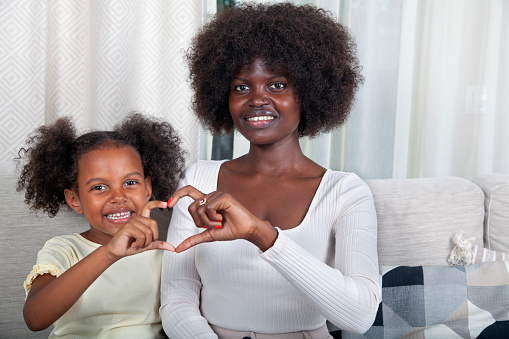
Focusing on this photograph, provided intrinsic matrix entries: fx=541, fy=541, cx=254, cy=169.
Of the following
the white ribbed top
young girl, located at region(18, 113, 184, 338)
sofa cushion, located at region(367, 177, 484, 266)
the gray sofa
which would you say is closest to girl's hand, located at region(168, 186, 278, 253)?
the white ribbed top

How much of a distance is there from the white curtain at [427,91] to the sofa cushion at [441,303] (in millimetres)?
834

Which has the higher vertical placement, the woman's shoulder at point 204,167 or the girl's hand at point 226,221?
the woman's shoulder at point 204,167

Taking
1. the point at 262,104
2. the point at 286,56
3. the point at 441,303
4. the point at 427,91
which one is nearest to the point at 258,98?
the point at 262,104

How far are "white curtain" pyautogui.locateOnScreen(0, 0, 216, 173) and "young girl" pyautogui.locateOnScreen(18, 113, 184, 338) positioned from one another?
20.7 inches

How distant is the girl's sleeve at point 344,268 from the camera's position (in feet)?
3.58

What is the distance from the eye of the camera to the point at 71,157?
1.48 meters

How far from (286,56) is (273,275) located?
553 millimetres

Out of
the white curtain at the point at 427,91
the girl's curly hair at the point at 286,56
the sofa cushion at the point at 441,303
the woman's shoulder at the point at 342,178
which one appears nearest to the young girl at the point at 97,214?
the girl's curly hair at the point at 286,56

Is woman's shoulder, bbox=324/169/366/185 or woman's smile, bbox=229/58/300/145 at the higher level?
woman's smile, bbox=229/58/300/145

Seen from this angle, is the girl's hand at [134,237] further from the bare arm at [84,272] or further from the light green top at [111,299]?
the light green top at [111,299]

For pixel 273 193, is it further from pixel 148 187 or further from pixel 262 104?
pixel 148 187

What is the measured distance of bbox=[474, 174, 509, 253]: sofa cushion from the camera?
1742 millimetres

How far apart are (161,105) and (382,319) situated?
1150 millimetres

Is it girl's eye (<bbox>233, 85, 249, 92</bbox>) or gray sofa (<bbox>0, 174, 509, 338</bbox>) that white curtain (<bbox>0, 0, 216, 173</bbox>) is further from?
girl's eye (<bbox>233, 85, 249, 92</bbox>)
